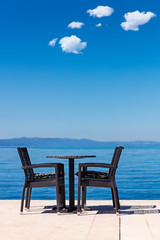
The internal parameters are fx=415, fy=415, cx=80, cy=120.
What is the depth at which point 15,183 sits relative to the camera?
18453 mm

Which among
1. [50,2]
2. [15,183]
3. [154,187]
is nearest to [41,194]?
[15,183]

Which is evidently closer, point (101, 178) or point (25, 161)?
point (101, 178)

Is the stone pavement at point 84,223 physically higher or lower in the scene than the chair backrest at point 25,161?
lower

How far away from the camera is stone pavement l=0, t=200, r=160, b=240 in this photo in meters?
4.00

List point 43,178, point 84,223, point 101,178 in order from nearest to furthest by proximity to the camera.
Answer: point 84,223
point 101,178
point 43,178

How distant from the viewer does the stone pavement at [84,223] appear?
13.1ft

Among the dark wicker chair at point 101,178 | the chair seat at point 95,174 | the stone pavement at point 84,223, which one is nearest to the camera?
the stone pavement at point 84,223

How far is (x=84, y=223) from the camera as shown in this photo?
4.61 meters

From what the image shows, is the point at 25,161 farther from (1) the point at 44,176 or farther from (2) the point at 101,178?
Answer: (2) the point at 101,178

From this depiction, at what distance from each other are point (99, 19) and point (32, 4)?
15907 mm

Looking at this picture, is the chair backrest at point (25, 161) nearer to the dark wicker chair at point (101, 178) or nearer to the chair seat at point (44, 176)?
the chair seat at point (44, 176)

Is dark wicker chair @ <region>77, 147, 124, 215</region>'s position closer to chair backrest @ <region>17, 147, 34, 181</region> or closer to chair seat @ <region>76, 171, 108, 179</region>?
chair seat @ <region>76, 171, 108, 179</region>

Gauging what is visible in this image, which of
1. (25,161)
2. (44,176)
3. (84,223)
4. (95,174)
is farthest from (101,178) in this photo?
(25,161)

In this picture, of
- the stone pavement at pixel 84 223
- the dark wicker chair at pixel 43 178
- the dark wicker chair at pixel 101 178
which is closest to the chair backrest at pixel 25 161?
the dark wicker chair at pixel 43 178
